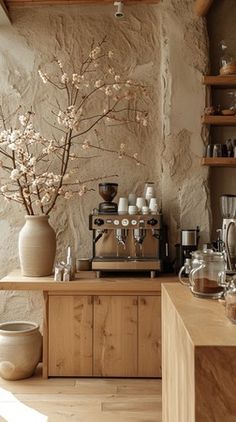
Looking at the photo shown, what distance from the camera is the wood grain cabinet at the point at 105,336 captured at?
352 centimetres

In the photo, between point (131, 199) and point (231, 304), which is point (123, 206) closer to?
point (131, 199)

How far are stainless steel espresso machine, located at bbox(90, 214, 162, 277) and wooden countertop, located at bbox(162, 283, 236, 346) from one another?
1.57m

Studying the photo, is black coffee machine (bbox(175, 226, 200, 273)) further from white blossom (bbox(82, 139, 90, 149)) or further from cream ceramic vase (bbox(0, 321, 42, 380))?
Result: cream ceramic vase (bbox(0, 321, 42, 380))

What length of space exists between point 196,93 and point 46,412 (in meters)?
2.69

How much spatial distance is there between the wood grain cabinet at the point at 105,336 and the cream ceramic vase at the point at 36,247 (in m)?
0.28

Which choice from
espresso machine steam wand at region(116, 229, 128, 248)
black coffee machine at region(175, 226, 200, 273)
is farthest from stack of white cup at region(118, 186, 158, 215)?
black coffee machine at region(175, 226, 200, 273)

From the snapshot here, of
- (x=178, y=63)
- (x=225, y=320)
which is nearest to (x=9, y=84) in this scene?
(x=178, y=63)

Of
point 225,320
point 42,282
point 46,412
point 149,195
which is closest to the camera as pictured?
point 225,320

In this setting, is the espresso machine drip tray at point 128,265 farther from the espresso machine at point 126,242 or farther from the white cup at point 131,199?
the white cup at point 131,199

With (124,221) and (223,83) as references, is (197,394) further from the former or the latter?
(223,83)

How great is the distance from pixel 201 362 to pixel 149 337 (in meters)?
2.32

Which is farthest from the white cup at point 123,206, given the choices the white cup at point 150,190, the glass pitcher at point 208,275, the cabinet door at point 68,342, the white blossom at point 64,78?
the glass pitcher at point 208,275

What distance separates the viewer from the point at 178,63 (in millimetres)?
4000

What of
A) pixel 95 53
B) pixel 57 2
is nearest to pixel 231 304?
pixel 95 53
